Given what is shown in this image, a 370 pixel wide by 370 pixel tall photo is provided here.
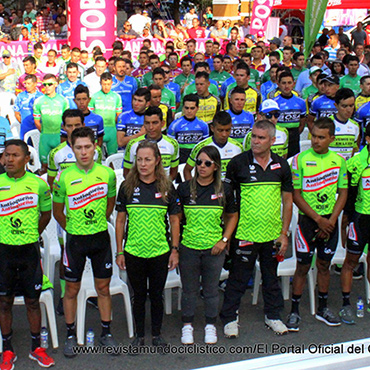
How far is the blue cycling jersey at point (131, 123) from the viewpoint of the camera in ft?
26.7

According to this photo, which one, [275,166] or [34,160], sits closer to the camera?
[275,166]

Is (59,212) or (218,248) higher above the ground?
(59,212)

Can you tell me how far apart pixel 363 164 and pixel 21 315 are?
12.1ft

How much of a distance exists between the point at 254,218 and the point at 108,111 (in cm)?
487

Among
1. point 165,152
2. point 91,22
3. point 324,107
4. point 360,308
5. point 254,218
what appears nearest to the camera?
point 254,218

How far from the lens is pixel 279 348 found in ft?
17.3

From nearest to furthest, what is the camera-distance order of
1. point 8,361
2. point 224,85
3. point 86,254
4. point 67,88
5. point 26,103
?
point 8,361
point 86,254
point 26,103
point 67,88
point 224,85

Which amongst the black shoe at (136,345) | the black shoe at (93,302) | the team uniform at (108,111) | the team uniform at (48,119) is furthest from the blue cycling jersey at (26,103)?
the black shoe at (136,345)

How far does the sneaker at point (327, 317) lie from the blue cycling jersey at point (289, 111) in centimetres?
389

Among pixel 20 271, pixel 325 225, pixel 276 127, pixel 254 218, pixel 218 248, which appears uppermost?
pixel 276 127

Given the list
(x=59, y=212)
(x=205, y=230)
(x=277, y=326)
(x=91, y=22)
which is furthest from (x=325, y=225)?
(x=91, y=22)

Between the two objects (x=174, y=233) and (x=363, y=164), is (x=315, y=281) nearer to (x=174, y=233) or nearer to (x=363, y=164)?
(x=363, y=164)

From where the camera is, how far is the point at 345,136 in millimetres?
7652

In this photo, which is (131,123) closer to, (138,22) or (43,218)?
(43,218)
